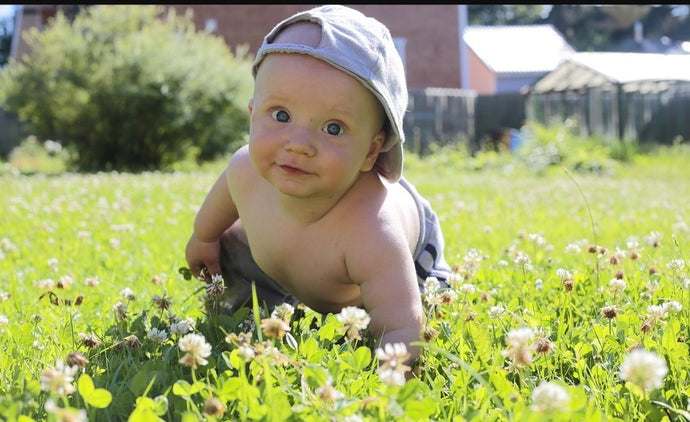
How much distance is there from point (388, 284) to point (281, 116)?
621 millimetres

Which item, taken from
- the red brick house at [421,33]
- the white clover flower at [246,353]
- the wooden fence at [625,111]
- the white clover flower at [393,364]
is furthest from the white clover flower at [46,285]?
the red brick house at [421,33]

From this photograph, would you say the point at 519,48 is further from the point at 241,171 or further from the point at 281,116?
the point at 281,116

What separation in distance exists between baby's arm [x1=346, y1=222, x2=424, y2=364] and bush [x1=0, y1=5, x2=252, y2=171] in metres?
15.2

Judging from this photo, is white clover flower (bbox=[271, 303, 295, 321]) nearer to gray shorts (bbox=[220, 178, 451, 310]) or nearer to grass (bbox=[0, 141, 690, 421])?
grass (bbox=[0, 141, 690, 421])

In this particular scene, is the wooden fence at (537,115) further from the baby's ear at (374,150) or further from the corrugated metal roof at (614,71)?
the baby's ear at (374,150)

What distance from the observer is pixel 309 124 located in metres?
2.48

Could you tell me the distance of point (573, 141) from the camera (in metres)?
18.2

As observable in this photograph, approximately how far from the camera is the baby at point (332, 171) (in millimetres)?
2471

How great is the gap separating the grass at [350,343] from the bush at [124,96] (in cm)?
1231

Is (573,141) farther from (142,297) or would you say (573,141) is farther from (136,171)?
(142,297)

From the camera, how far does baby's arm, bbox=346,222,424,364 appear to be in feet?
8.07

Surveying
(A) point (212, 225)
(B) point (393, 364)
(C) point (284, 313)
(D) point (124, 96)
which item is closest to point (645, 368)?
(B) point (393, 364)

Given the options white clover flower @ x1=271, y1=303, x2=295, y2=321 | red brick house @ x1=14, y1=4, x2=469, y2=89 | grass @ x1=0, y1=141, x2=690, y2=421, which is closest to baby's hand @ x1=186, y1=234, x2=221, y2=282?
grass @ x1=0, y1=141, x2=690, y2=421

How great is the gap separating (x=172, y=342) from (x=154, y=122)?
15.6m
